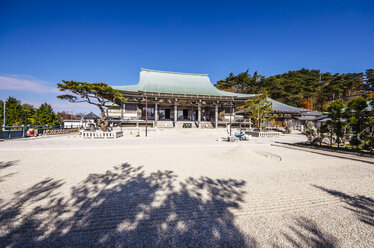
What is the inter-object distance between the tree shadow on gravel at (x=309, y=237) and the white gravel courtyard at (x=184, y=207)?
0.01 meters

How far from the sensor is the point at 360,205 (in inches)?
109

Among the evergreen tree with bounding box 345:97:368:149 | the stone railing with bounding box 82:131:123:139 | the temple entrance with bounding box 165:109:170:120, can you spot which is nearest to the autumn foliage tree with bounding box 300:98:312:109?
the temple entrance with bounding box 165:109:170:120

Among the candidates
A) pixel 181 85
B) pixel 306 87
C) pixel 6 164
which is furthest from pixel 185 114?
pixel 306 87

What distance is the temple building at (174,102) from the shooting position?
66.4 ft

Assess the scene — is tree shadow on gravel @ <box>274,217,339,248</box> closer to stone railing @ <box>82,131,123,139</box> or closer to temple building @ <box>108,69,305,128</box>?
stone railing @ <box>82,131,123,139</box>

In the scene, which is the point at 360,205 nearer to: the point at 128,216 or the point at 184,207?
the point at 184,207

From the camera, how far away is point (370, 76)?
3822cm

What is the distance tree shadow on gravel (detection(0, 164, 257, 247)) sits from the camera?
1893 mm

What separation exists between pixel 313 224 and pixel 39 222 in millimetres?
4138

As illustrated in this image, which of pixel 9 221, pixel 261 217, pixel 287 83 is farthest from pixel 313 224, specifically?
pixel 287 83

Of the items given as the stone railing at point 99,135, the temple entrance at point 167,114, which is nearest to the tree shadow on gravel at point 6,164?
the stone railing at point 99,135

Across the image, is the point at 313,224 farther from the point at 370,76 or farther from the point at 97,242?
the point at 370,76

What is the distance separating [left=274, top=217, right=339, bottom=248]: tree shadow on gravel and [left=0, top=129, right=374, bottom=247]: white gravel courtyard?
1 cm

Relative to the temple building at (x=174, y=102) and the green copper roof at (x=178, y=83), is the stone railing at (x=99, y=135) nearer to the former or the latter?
the temple building at (x=174, y=102)
